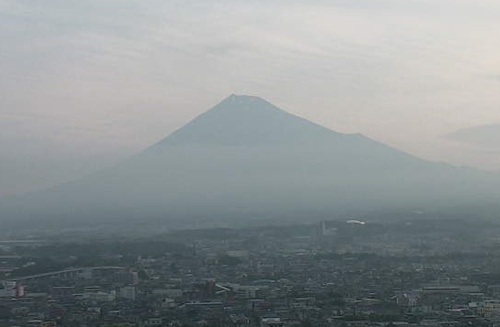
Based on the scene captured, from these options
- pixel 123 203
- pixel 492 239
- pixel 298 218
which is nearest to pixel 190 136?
pixel 123 203

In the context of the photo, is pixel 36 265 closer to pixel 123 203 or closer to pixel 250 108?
pixel 123 203

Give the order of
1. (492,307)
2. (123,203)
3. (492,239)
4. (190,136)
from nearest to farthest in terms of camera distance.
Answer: (492,307), (492,239), (123,203), (190,136)

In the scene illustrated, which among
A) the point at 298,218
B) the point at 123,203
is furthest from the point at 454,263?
the point at 123,203

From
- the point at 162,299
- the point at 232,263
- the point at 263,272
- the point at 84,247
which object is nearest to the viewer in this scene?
the point at 162,299

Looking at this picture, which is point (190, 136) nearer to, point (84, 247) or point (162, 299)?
point (84, 247)

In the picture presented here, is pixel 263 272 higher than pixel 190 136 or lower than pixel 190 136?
lower

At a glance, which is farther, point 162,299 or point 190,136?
point 190,136
